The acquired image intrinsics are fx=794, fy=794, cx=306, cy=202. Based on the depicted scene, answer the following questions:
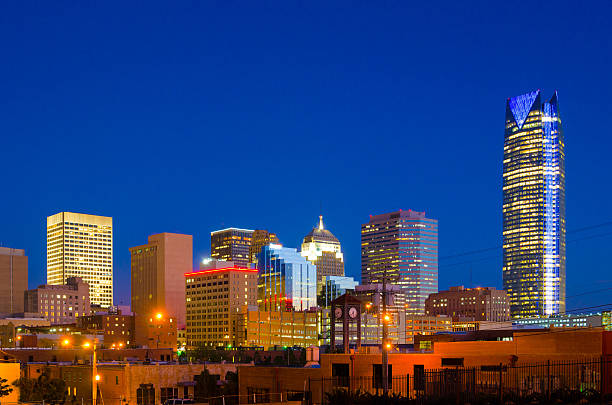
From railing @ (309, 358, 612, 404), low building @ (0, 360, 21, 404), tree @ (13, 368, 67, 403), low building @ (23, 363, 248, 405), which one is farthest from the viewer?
low building @ (23, 363, 248, 405)

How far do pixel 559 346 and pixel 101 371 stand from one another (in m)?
40.5

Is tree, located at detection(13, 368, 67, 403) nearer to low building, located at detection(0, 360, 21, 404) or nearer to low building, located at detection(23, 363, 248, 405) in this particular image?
low building, located at detection(0, 360, 21, 404)

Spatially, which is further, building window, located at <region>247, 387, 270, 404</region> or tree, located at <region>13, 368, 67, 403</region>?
building window, located at <region>247, 387, 270, 404</region>

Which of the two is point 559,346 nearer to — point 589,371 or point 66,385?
point 589,371

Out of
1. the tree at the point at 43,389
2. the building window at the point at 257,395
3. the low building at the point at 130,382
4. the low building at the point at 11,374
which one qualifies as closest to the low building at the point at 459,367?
the building window at the point at 257,395

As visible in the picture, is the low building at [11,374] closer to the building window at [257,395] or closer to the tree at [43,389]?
the tree at [43,389]

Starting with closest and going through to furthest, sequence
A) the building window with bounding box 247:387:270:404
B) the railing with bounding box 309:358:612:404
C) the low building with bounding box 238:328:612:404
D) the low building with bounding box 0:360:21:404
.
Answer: the railing with bounding box 309:358:612:404
the low building with bounding box 238:328:612:404
the low building with bounding box 0:360:21:404
the building window with bounding box 247:387:270:404

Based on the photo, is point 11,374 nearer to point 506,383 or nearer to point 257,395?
point 257,395

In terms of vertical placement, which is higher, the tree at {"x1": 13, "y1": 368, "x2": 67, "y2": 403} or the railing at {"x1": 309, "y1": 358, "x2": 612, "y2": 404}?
the railing at {"x1": 309, "y1": 358, "x2": 612, "y2": 404}

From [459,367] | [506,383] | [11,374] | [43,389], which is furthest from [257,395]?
[506,383]

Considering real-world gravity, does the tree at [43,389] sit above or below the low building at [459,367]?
below

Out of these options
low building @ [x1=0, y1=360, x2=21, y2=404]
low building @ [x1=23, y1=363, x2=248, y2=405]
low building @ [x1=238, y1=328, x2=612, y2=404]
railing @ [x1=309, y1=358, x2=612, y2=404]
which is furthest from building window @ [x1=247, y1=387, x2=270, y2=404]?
low building @ [x1=0, y1=360, x2=21, y2=404]

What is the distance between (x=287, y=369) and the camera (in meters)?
67.8

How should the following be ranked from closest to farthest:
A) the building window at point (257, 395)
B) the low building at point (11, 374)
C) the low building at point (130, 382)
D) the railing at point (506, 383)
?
the railing at point (506, 383), the low building at point (11, 374), the building window at point (257, 395), the low building at point (130, 382)
